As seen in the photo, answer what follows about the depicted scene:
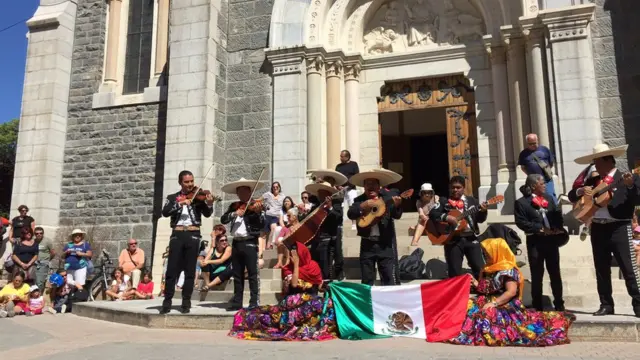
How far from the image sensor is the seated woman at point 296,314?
5.82m

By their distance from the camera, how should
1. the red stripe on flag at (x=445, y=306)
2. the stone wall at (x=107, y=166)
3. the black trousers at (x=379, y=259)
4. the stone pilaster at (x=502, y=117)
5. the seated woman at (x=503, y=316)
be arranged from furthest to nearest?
the stone wall at (x=107, y=166) → the stone pilaster at (x=502, y=117) → the black trousers at (x=379, y=259) → the red stripe on flag at (x=445, y=306) → the seated woman at (x=503, y=316)

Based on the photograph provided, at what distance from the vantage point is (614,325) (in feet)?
16.9

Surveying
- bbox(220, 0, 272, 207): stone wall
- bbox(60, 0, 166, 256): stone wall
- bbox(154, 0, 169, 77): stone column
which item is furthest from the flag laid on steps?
bbox(154, 0, 169, 77): stone column

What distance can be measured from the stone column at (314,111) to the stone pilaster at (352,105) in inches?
28.0

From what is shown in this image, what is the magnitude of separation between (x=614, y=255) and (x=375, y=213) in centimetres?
267

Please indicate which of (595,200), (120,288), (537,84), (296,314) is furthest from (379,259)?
(120,288)

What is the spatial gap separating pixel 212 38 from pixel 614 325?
9924 millimetres

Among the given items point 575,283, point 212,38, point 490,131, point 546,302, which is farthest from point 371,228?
point 212,38

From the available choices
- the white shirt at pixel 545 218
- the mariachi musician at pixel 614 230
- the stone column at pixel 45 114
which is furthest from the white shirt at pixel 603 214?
the stone column at pixel 45 114

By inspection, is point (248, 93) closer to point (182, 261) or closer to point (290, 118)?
point (290, 118)

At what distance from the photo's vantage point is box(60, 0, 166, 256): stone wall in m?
12.5

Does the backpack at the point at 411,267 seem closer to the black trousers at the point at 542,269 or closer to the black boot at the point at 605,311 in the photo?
the black trousers at the point at 542,269

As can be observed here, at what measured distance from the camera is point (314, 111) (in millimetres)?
11516

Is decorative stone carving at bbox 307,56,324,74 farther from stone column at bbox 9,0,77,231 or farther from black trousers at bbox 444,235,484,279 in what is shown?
stone column at bbox 9,0,77,231
